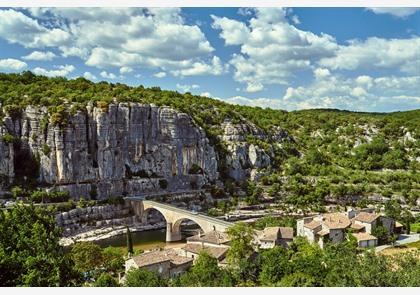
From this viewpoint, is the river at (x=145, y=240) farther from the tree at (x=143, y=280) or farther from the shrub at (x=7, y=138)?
the tree at (x=143, y=280)

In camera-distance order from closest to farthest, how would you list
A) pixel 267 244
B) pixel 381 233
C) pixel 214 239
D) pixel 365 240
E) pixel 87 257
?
pixel 87 257
pixel 267 244
pixel 214 239
pixel 365 240
pixel 381 233

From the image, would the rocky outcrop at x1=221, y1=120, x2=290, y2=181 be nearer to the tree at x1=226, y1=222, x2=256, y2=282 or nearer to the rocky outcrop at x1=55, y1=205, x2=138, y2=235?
the rocky outcrop at x1=55, y1=205, x2=138, y2=235

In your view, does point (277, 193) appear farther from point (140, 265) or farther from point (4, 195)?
point (140, 265)

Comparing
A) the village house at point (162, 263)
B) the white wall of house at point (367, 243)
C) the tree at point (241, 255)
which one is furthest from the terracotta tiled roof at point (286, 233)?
the village house at point (162, 263)

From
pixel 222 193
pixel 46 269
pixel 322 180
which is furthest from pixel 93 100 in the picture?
pixel 46 269

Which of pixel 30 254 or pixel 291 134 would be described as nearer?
pixel 30 254

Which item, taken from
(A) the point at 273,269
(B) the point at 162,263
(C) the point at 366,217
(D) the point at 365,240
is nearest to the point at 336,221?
(C) the point at 366,217

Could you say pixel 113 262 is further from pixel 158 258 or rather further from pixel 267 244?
pixel 267 244
